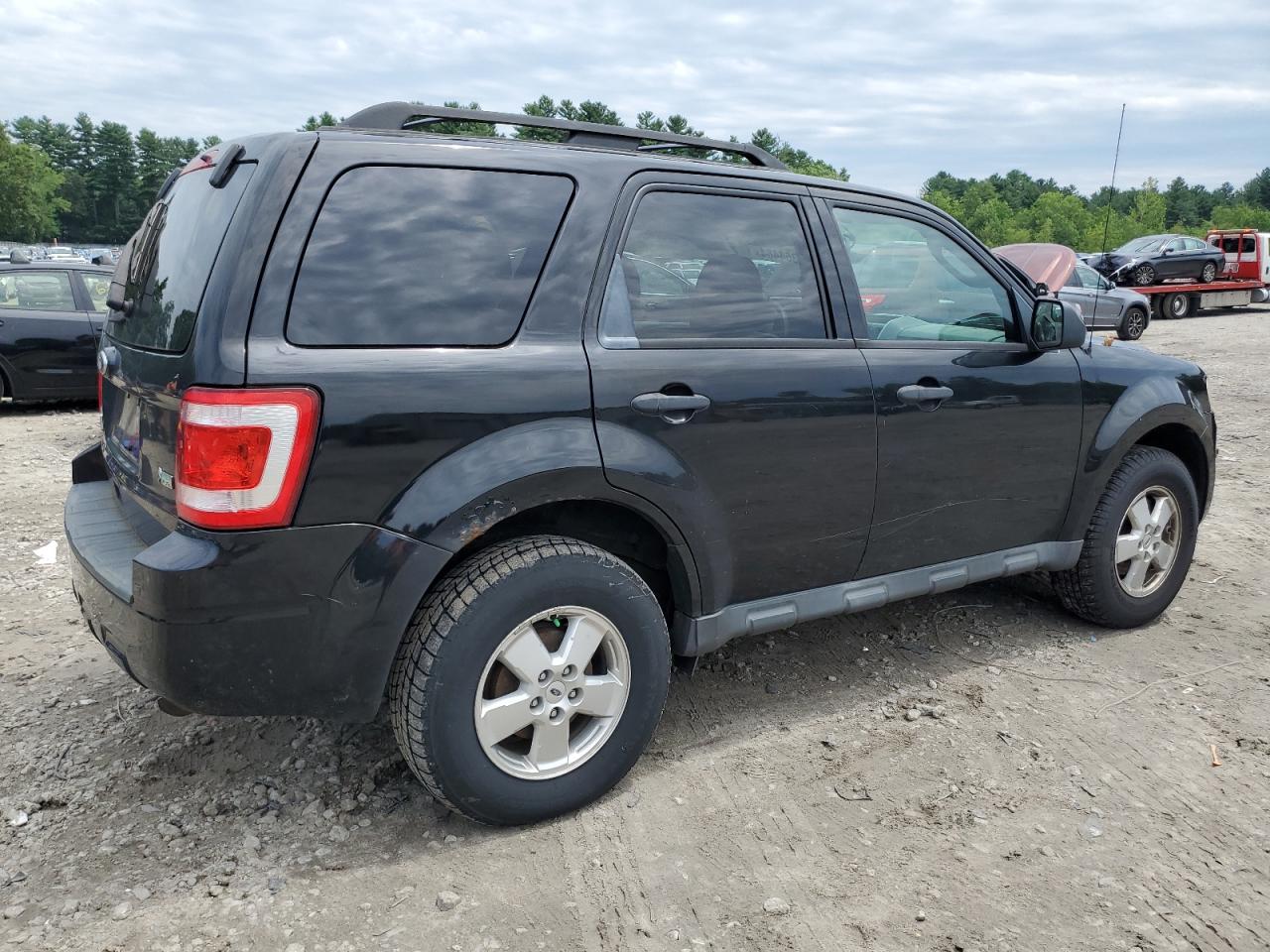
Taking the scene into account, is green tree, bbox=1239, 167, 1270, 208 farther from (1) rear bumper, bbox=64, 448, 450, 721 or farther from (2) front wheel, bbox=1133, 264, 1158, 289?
(1) rear bumper, bbox=64, 448, 450, 721

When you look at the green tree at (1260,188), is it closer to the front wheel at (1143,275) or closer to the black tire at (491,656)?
the front wheel at (1143,275)

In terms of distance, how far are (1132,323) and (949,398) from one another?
19.8 metres

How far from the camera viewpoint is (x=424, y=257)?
2.65 m

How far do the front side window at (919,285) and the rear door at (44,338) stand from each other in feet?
28.8

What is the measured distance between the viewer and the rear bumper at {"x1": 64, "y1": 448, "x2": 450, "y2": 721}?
2.40m

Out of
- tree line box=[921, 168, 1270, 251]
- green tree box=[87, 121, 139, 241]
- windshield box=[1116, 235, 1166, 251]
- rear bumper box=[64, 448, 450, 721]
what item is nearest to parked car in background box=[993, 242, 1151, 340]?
windshield box=[1116, 235, 1166, 251]

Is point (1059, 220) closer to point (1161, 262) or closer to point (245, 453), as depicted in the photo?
point (1161, 262)

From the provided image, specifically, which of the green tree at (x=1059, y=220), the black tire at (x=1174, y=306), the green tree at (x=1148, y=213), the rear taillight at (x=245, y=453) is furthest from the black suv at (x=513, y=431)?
the green tree at (x=1059, y=220)

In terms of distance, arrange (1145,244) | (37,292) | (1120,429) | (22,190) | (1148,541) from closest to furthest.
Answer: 1. (1120,429)
2. (1148,541)
3. (37,292)
4. (1145,244)
5. (22,190)

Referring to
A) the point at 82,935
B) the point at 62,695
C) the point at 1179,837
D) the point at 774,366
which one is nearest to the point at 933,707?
the point at 1179,837

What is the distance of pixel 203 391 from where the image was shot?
2.38 meters

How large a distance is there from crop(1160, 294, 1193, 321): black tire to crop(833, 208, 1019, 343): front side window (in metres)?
27.2

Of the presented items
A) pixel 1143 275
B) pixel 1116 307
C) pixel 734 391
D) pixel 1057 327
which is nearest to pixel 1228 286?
pixel 1143 275

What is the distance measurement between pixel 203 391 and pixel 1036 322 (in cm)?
296
